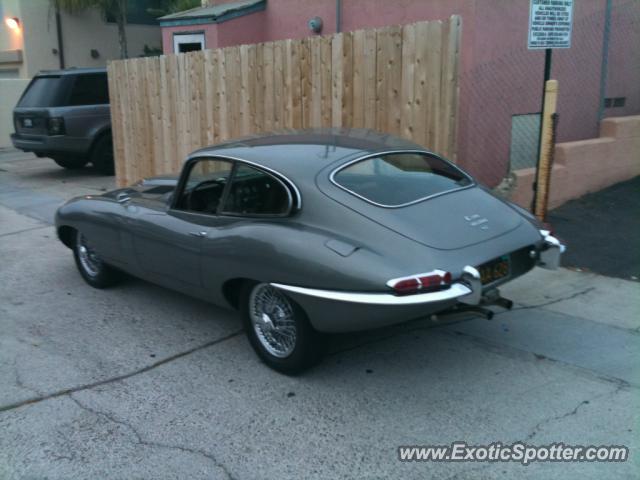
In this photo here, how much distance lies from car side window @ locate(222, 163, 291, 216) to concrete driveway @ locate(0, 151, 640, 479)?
3.49ft

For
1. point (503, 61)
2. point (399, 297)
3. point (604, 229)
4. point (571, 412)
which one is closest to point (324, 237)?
point (399, 297)

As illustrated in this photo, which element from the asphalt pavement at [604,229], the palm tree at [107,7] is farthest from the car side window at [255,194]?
the palm tree at [107,7]

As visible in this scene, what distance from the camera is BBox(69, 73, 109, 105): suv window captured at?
12602 millimetres

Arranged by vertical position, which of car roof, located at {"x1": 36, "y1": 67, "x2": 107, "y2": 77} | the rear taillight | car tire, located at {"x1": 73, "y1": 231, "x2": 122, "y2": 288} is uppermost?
car roof, located at {"x1": 36, "y1": 67, "x2": 107, "y2": 77}

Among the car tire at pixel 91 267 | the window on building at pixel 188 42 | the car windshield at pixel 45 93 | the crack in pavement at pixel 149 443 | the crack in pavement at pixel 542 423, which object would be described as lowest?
the crack in pavement at pixel 149 443

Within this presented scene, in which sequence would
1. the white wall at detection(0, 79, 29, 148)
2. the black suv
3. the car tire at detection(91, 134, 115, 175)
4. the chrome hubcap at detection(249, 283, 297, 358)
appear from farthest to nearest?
the white wall at detection(0, 79, 29, 148)
the car tire at detection(91, 134, 115, 175)
the black suv
the chrome hubcap at detection(249, 283, 297, 358)

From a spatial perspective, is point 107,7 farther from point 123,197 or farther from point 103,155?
point 123,197

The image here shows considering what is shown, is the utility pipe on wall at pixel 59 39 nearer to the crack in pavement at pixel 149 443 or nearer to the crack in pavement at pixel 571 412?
the crack in pavement at pixel 149 443

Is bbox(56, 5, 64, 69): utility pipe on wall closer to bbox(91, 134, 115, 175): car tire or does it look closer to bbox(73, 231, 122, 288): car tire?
bbox(91, 134, 115, 175): car tire

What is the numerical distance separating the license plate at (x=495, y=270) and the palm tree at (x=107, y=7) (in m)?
19.0

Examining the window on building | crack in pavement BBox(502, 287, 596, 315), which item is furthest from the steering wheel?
the window on building

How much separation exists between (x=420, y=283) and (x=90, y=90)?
11.1m

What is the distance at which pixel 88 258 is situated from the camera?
616 centimetres

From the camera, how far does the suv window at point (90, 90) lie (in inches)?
496
